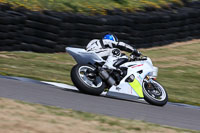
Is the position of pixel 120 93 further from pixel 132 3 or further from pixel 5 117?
pixel 132 3

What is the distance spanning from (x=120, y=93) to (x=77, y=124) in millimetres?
2751

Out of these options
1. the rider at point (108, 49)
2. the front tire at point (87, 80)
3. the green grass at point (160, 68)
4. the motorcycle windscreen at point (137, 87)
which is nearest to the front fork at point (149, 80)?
the motorcycle windscreen at point (137, 87)

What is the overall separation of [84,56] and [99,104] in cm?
126

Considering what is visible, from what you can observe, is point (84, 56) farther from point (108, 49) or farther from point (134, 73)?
point (134, 73)

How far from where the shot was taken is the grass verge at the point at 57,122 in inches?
183

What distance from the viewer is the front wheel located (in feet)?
25.7

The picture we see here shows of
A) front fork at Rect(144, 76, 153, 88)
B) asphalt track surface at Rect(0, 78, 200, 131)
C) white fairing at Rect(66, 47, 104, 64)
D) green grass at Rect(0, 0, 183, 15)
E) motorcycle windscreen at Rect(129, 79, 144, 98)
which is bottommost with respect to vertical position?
asphalt track surface at Rect(0, 78, 200, 131)

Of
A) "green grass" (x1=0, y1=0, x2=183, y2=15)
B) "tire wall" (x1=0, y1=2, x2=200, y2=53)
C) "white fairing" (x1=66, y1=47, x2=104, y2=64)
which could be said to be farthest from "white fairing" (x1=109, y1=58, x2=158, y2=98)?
"green grass" (x1=0, y1=0, x2=183, y2=15)

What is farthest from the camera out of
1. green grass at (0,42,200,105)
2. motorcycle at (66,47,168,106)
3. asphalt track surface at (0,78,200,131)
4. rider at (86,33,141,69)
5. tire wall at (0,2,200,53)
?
tire wall at (0,2,200,53)

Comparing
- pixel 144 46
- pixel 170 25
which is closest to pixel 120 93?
pixel 144 46

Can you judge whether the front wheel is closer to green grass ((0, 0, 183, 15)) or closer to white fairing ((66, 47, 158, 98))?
white fairing ((66, 47, 158, 98))

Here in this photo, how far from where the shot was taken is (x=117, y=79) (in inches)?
312

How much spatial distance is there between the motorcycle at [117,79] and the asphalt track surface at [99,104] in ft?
0.52

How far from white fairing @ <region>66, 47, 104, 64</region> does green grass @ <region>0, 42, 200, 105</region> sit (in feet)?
5.17
